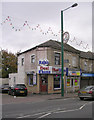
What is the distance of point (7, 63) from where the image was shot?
45.7 meters

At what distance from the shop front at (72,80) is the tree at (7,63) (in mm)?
22116

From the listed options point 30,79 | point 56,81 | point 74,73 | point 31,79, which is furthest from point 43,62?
point 74,73

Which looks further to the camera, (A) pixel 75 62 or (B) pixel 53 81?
(A) pixel 75 62

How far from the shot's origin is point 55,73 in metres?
24.0

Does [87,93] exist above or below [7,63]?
below

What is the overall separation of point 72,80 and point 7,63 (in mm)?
22903

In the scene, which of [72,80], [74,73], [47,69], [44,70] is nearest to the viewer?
[44,70]

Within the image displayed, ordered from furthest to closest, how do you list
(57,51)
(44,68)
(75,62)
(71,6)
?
(75,62), (57,51), (44,68), (71,6)

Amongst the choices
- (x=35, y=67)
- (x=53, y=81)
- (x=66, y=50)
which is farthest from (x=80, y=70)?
(x=35, y=67)

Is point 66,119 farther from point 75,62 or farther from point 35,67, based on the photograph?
point 75,62

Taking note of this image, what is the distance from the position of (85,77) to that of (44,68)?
10.00 metres

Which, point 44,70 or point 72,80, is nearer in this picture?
point 44,70

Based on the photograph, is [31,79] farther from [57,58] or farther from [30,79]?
[57,58]

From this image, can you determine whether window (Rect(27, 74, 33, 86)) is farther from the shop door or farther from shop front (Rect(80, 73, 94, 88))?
shop front (Rect(80, 73, 94, 88))
